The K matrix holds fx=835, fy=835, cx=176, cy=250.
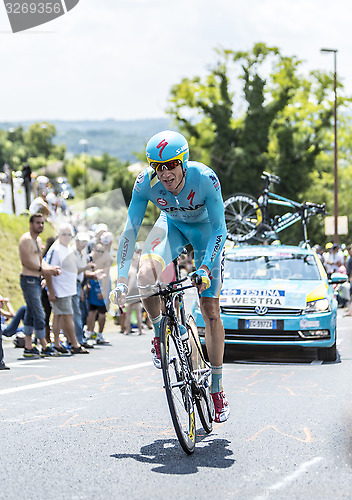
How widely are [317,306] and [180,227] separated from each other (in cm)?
524

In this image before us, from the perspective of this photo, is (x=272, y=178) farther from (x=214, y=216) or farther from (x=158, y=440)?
(x=158, y=440)

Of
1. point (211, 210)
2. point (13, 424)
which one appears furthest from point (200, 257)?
point (13, 424)

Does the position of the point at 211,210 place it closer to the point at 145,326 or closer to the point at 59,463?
the point at 59,463

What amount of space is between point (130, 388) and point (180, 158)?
3.75 m

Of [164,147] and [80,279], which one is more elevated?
[164,147]

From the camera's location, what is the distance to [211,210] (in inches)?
223

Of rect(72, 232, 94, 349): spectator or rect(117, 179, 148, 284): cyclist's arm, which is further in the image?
rect(72, 232, 94, 349): spectator

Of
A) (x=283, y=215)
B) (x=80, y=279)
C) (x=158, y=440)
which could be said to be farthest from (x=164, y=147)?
(x=283, y=215)

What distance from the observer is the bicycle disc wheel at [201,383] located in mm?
5677

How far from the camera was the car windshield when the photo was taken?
1194 centimetres

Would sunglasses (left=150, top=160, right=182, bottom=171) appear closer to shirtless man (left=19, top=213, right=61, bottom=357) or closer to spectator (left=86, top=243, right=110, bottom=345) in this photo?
shirtless man (left=19, top=213, right=61, bottom=357)

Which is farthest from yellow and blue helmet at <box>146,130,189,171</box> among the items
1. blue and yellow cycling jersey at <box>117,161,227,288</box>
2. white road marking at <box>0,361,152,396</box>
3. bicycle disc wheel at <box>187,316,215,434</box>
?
white road marking at <box>0,361,152,396</box>

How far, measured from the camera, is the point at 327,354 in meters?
11.2

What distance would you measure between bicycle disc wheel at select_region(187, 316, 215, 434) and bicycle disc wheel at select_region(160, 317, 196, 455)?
0.69ft
